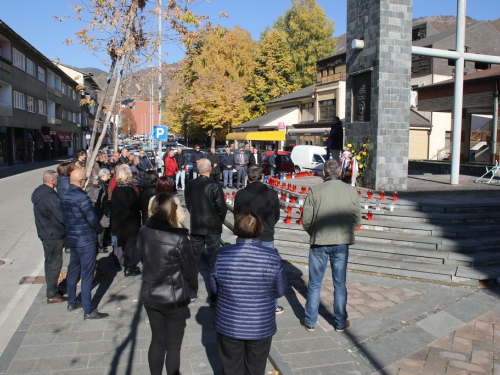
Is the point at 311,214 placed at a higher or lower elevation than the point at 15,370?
higher

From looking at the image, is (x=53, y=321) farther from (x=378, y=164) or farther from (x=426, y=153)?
(x=426, y=153)

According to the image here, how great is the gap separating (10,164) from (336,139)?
103ft

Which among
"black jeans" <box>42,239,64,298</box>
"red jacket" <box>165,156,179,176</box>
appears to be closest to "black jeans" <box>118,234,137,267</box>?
"black jeans" <box>42,239,64,298</box>

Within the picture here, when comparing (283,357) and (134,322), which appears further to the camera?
(134,322)

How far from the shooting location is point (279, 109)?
46.3 meters

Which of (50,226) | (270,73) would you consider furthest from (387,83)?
(270,73)

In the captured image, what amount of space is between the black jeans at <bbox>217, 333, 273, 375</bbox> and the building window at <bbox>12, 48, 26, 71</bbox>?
36.3m

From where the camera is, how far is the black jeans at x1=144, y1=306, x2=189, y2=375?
152 inches

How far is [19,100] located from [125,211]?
109 ft

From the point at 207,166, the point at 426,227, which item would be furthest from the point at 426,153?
the point at 207,166

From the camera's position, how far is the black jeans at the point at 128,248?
7332mm

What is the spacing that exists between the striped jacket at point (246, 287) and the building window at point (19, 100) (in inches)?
1411

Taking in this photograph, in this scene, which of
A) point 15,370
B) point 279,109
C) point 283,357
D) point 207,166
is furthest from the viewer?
point 279,109

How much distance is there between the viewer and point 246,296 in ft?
11.0
